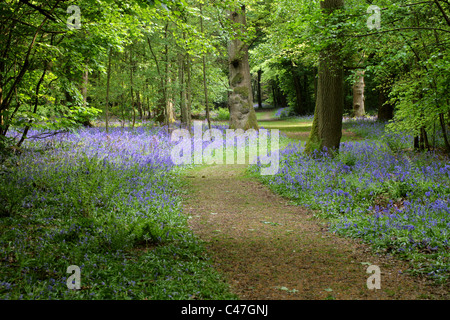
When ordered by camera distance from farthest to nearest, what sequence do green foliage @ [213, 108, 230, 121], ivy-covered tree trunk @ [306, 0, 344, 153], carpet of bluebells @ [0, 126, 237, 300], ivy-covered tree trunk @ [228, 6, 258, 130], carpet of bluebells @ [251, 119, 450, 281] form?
green foliage @ [213, 108, 230, 121] < ivy-covered tree trunk @ [228, 6, 258, 130] < ivy-covered tree trunk @ [306, 0, 344, 153] < carpet of bluebells @ [251, 119, 450, 281] < carpet of bluebells @ [0, 126, 237, 300]

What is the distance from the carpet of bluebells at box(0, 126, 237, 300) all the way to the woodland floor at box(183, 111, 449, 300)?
41 centimetres

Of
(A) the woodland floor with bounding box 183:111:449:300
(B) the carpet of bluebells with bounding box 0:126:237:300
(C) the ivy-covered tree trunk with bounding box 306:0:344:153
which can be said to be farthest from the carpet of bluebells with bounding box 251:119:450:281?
(B) the carpet of bluebells with bounding box 0:126:237:300

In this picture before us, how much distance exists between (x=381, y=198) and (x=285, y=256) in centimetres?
298

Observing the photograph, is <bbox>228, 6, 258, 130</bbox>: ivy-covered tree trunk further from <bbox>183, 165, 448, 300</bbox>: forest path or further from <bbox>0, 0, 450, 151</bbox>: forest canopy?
<bbox>183, 165, 448, 300</bbox>: forest path

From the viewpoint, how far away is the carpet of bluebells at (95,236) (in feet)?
10.6

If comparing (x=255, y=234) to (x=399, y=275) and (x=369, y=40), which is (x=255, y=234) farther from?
(x=369, y=40)

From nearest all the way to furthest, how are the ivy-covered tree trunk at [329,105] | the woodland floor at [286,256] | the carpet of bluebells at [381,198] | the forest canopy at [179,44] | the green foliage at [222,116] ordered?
the woodland floor at [286,256] → the carpet of bluebells at [381,198] → the forest canopy at [179,44] → the ivy-covered tree trunk at [329,105] → the green foliage at [222,116]

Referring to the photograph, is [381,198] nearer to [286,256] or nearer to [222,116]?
[286,256]

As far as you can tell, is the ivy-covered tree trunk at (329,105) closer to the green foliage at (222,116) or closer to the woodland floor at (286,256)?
the woodland floor at (286,256)

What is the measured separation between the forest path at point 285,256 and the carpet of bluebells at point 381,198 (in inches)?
11.4

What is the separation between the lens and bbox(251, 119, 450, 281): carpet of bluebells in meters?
4.31

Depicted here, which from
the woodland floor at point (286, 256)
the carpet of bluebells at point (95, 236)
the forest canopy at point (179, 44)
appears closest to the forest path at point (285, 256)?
the woodland floor at point (286, 256)

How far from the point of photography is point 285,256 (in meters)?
4.52

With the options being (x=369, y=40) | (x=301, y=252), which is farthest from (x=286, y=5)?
(x=301, y=252)
